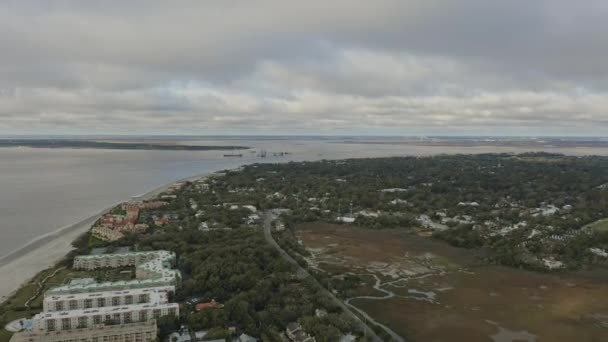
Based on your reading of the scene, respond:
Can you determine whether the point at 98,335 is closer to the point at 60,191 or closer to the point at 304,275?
the point at 304,275

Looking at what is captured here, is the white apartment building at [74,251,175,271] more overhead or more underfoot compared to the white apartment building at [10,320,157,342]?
more overhead

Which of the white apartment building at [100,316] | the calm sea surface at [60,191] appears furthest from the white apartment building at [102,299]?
the calm sea surface at [60,191]

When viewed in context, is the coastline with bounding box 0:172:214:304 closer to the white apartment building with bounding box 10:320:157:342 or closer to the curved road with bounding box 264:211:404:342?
the white apartment building with bounding box 10:320:157:342

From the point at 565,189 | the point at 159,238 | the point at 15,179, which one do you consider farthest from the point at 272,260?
the point at 15,179

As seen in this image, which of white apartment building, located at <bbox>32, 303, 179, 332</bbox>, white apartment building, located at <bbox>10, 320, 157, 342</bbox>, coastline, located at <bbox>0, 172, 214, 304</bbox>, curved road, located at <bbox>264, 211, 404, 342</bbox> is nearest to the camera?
white apartment building, located at <bbox>10, 320, 157, 342</bbox>

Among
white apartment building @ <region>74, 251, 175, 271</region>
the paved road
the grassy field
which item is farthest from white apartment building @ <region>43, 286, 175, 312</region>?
the grassy field

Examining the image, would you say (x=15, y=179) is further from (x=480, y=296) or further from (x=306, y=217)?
(x=480, y=296)

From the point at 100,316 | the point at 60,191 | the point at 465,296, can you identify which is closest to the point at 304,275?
the point at 465,296
